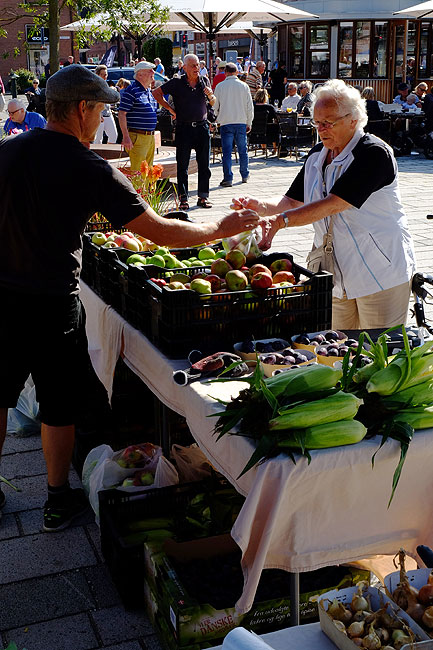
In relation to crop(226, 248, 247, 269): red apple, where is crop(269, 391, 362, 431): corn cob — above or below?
below

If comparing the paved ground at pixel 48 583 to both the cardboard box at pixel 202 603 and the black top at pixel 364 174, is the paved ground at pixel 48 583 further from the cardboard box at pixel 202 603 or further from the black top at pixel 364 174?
the black top at pixel 364 174

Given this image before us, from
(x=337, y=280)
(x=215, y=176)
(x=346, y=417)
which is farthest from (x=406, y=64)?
(x=346, y=417)

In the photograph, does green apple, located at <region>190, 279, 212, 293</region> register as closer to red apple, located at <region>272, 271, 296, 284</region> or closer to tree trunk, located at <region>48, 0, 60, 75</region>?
red apple, located at <region>272, 271, 296, 284</region>

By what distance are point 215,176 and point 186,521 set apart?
40.8ft

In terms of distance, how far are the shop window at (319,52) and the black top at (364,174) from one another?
25572 mm

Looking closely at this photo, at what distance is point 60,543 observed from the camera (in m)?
3.68

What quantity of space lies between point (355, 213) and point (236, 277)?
78 cm

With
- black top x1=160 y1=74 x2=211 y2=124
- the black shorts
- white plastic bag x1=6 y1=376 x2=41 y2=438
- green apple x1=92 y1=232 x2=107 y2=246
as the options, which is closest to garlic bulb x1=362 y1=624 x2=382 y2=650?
the black shorts

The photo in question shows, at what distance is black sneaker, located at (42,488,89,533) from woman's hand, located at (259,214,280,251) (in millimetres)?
1526

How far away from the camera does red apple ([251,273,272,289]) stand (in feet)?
11.0

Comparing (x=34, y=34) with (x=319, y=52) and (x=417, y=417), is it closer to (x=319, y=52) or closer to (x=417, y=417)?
(x=417, y=417)

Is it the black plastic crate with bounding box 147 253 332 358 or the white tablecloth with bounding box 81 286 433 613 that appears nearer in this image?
the white tablecloth with bounding box 81 286 433 613

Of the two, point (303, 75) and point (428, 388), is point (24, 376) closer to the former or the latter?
point (428, 388)

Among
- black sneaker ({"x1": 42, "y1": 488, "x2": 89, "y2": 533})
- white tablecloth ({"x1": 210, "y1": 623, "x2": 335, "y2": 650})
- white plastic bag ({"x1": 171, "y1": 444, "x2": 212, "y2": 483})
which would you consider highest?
white tablecloth ({"x1": 210, "y1": 623, "x2": 335, "y2": 650})
